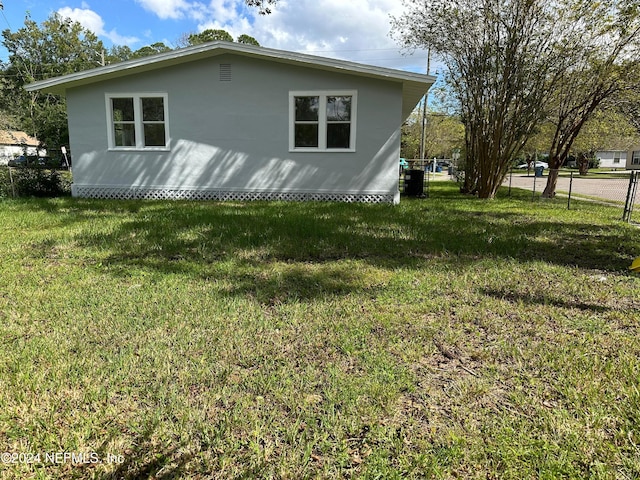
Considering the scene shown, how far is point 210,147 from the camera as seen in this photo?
10891mm

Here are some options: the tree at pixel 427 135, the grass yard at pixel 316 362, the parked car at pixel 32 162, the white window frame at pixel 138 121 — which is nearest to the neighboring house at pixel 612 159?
the tree at pixel 427 135

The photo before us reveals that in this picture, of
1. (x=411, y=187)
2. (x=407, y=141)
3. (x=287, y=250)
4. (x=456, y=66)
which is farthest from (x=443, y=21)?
(x=407, y=141)

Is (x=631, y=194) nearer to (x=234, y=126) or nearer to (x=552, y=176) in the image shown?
(x=552, y=176)

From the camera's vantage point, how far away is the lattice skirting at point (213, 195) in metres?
10.8

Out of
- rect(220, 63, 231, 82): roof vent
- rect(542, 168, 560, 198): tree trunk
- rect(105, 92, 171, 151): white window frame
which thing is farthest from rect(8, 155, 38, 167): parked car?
rect(542, 168, 560, 198): tree trunk

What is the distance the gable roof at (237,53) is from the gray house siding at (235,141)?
228 mm

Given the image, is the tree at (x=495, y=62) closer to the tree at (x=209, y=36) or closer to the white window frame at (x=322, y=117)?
the white window frame at (x=322, y=117)

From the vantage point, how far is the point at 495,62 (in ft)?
37.5

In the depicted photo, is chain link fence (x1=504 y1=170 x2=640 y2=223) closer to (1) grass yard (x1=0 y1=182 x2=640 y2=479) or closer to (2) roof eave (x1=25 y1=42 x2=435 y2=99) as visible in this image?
(1) grass yard (x1=0 y1=182 x2=640 y2=479)

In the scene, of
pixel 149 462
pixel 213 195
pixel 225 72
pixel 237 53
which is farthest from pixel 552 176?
pixel 149 462

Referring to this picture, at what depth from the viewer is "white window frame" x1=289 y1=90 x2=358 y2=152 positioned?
33.6 feet

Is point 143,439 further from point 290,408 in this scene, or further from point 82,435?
point 290,408

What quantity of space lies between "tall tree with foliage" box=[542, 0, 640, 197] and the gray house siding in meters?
5.43

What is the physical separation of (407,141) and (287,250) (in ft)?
145
